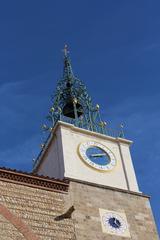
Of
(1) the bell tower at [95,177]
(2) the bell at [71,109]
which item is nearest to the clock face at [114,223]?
(1) the bell tower at [95,177]

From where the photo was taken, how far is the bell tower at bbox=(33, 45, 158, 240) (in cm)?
1789

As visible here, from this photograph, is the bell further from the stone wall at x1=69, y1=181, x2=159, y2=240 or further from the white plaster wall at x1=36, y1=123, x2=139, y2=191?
the stone wall at x1=69, y1=181, x2=159, y2=240

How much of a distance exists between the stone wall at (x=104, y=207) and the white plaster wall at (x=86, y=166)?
55 cm

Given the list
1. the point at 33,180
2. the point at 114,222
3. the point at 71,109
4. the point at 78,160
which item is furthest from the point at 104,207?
the point at 71,109

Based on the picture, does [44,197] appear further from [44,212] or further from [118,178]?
[118,178]

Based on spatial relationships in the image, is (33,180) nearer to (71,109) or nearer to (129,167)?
(129,167)

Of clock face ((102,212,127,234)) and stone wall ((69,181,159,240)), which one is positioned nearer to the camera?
stone wall ((69,181,159,240))

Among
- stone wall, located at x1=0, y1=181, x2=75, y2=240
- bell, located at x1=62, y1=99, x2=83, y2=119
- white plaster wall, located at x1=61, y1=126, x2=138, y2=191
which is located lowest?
stone wall, located at x1=0, y1=181, x2=75, y2=240

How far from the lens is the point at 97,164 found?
20.2 metres

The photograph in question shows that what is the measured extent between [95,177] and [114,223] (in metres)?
2.15

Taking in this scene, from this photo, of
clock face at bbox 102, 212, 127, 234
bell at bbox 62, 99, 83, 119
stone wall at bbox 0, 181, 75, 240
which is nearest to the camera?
stone wall at bbox 0, 181, 75, 240

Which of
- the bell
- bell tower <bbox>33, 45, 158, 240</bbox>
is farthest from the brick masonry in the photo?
the bell

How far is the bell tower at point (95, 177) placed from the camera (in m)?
17.9

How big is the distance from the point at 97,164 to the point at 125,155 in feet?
5.58
